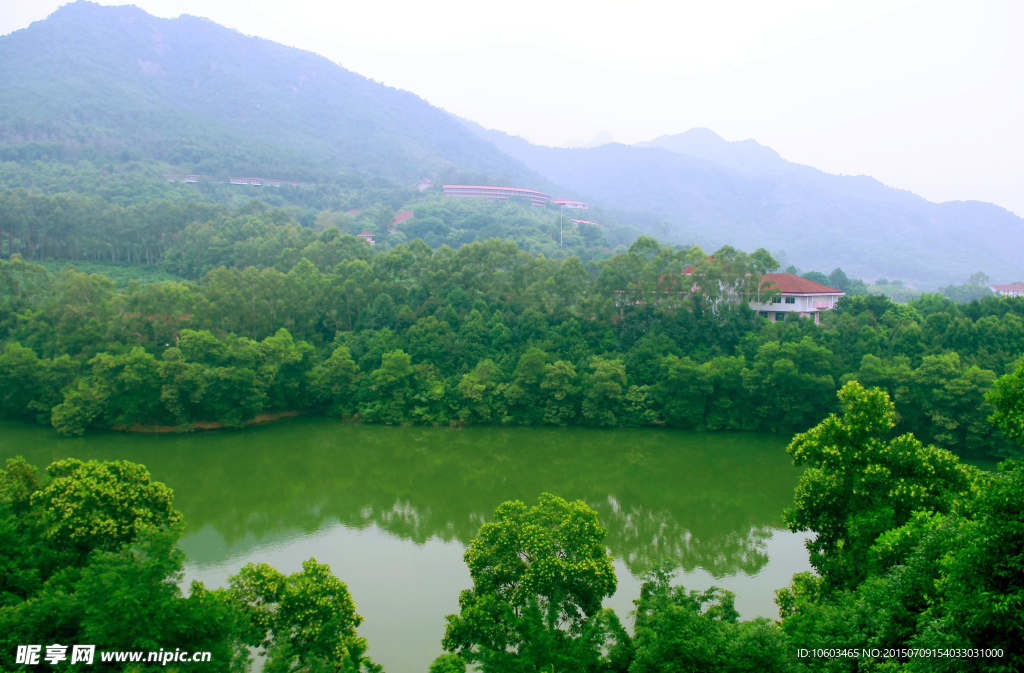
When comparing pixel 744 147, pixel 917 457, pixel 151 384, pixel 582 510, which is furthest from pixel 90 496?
pixel 744 147

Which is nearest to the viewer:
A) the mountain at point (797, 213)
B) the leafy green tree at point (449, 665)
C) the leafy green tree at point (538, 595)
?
the leafy green tree at point (449, 665)

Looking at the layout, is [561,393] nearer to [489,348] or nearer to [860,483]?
[489,348]

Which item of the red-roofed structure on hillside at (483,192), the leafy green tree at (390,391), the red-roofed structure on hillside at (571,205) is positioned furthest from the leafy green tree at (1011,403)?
the red-roofed structure on hillside at (571,205)

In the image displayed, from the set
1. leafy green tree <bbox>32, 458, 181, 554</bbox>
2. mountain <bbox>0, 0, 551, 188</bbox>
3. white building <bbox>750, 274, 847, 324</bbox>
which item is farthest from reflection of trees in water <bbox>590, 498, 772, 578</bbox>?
mountain <bbox>0, 0, 551, 188</bbox>

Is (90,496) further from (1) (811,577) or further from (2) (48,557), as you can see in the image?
(1) (811,577)

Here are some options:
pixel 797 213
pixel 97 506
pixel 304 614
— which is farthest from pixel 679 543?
pixel 797 213

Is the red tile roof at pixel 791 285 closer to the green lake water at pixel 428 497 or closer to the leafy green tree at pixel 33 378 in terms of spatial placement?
the green lake water at pixel 428 497
